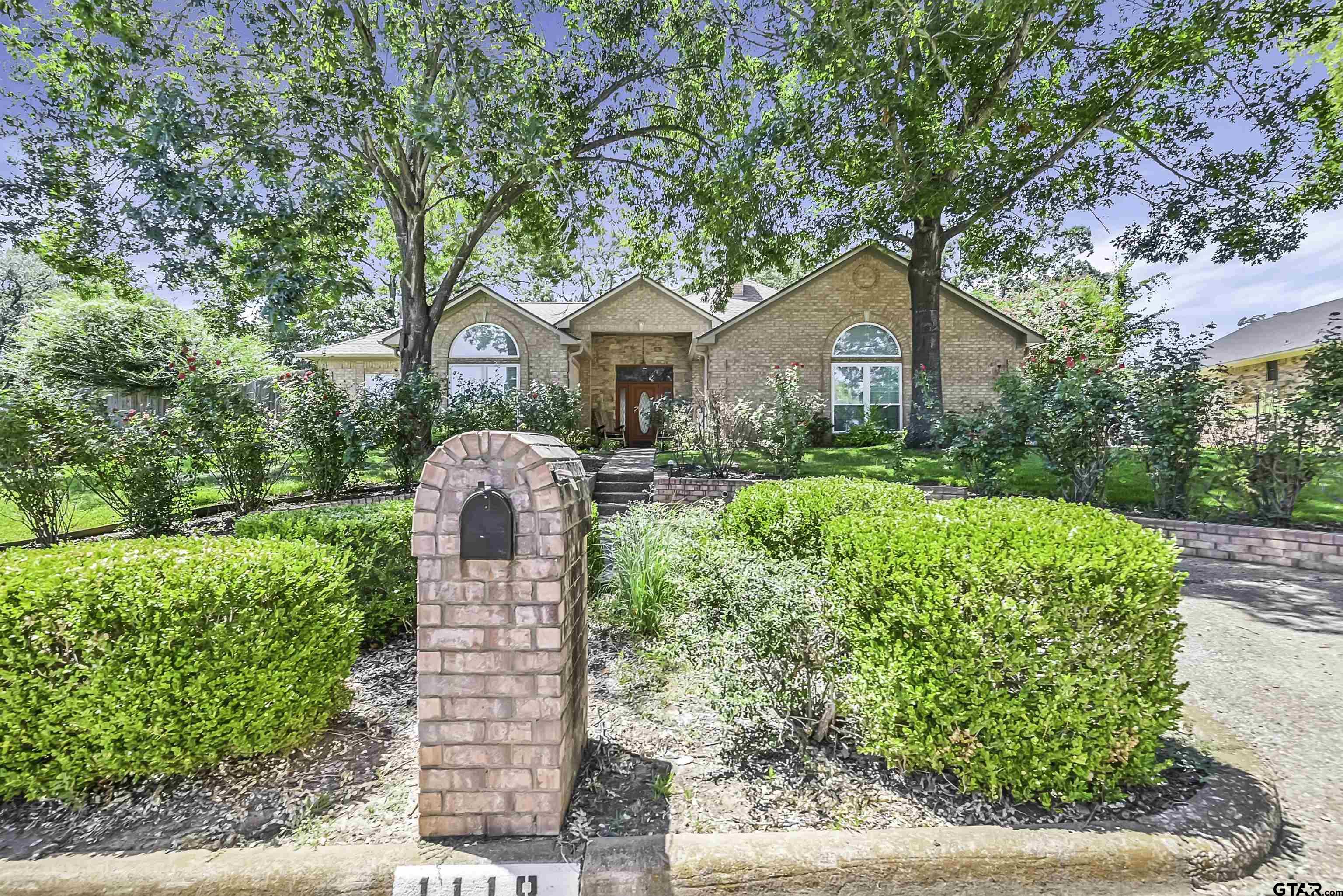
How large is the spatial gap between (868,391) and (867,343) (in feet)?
4.66

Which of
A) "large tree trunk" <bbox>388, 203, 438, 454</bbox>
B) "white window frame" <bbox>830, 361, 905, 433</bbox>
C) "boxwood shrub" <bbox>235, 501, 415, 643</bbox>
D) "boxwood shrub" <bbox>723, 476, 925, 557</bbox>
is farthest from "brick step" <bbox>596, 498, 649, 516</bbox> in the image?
"white window frame" <bbox>830, 361, 905, 433</bbox>

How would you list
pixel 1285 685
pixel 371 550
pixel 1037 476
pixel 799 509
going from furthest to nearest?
pixel 1037 476 → pixel 799 509 → pixel 371 550 → pixel 1285 685

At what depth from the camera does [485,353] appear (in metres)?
18.1

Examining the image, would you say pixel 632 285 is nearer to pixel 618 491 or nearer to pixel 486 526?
pixel 618 491

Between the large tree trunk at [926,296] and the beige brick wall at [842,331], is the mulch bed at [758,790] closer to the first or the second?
the large tree trunk at [926,296]

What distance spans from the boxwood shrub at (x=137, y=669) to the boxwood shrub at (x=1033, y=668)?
265cm

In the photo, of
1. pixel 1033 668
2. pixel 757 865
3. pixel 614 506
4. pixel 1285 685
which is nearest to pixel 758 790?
pixel 757 865

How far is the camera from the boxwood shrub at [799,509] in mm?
4082

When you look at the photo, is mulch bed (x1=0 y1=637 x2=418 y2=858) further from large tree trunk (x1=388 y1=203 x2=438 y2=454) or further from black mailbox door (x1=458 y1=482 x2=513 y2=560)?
large tree trunk (x1=388 y1=203 x2=438 y2=454)

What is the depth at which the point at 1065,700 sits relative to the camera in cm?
212

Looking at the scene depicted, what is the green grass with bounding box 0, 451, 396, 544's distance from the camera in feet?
24.4

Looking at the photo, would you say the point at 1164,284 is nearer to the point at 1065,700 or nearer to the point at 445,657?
the point at 1065,700

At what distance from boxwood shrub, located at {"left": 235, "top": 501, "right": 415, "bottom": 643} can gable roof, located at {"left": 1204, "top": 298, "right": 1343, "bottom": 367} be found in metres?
26.7

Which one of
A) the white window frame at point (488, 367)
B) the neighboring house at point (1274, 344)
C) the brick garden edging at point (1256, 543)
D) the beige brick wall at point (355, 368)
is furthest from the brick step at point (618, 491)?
the neighboring house at point (1274, 344)
